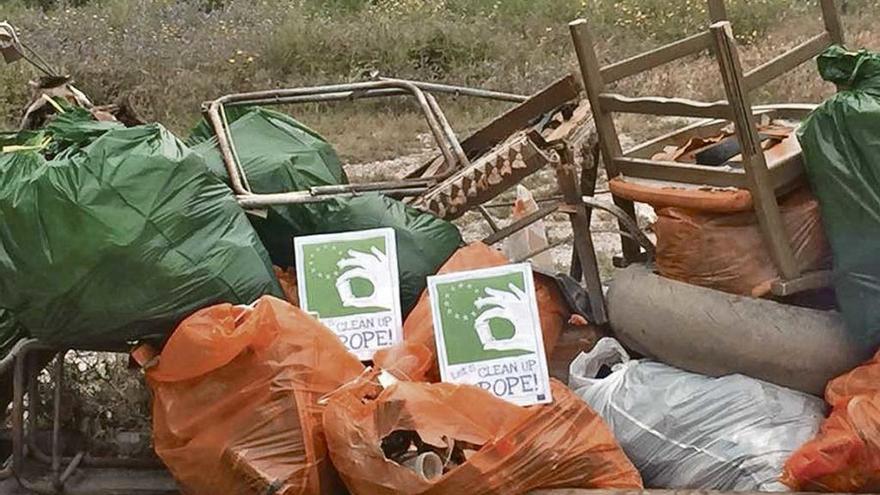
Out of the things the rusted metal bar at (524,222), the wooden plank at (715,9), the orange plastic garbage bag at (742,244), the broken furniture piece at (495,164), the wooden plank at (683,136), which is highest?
the wooden plank at (715,9)

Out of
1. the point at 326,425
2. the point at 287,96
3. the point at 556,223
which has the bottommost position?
the point at 556,223

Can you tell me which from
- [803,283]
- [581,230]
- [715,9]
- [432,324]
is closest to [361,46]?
[715,9]

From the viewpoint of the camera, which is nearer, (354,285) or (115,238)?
(115,238)

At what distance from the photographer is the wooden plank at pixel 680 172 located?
314cm

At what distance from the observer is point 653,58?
12.3 ft

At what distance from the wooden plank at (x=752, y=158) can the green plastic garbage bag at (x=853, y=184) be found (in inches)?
4.6

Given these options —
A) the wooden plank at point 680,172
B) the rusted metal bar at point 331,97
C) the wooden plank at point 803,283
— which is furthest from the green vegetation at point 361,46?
the wooden plank at point 803,283

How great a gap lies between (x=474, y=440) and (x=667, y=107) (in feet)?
3.50

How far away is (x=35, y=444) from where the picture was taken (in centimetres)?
364

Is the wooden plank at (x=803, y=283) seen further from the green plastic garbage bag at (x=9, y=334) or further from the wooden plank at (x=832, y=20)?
the green plastic garbage bag at (x=9, y=334)

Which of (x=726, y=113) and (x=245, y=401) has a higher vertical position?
(x=726, y=113)

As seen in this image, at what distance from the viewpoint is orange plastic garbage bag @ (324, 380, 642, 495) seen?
2.80 metres

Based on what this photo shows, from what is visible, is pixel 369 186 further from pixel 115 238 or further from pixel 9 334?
pixel 9 334

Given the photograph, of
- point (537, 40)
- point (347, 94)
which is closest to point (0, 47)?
point (347, 94)
